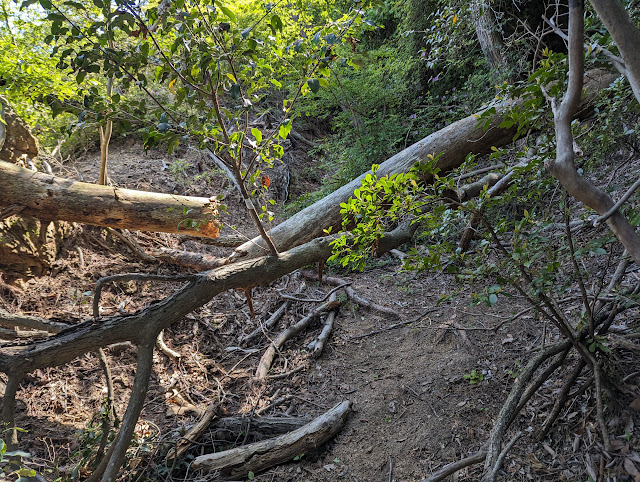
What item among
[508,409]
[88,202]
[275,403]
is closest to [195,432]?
[275,403]

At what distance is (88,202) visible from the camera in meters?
3.99

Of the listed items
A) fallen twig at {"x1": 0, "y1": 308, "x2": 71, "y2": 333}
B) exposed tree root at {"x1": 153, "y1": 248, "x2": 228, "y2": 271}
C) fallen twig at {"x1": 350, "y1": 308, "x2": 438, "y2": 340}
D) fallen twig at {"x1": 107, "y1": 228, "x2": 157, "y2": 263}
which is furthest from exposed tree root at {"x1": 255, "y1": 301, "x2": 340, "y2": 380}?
fallen twig at {"x1": 107, "y1": 228, "x2": 157, "y2": 263}

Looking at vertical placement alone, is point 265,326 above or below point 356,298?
above

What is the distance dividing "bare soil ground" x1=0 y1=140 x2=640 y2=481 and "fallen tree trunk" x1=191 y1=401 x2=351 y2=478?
7 cm

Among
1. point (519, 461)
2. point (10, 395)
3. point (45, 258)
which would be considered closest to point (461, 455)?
point (519, 461)

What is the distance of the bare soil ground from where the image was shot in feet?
7.20

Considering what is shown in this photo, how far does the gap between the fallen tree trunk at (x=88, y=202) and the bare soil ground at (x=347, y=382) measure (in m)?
0.88

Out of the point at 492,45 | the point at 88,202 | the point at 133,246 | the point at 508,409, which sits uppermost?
the point at 492,45

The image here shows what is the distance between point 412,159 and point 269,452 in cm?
383

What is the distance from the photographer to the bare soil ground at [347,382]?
2194mm

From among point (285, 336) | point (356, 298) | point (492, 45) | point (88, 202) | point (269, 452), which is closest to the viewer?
point (269, 452)

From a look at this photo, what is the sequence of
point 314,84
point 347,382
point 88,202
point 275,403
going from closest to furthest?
1. point 314,84
2. point 275,403
3. point 347,382
4. point 88,202

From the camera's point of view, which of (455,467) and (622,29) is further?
(455,467)

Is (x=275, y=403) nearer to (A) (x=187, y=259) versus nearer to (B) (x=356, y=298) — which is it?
(B) (x=356, y=298)
